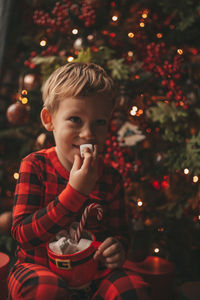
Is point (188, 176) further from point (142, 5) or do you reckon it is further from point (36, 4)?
point (36, 4)

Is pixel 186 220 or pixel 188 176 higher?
pixel 188 176

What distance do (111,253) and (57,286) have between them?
0.53 ft

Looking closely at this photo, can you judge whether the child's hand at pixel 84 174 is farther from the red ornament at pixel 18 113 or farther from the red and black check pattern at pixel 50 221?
the red ornament at pixel 18 113

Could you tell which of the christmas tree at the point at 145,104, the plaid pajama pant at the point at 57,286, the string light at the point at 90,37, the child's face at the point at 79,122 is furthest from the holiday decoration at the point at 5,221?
the string light at the point at 90,37

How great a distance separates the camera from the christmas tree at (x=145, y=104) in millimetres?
1135

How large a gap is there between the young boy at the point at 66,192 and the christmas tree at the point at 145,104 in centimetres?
30

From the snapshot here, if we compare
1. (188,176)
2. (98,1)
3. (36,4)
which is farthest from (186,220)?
(36,4)

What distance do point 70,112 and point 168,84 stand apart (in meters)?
0.65

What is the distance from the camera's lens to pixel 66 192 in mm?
651

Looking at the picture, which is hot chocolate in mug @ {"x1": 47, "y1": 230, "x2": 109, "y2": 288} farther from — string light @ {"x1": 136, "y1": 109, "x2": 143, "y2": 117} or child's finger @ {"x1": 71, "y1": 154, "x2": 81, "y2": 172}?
string light @ {"x1": 136, "y1": 109, "x2": 143, "y2": 117}

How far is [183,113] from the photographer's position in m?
1.16

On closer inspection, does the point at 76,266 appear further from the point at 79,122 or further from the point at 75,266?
the point at 79,122

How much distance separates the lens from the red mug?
0.61 m

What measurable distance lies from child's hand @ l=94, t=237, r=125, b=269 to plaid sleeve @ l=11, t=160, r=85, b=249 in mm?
114
